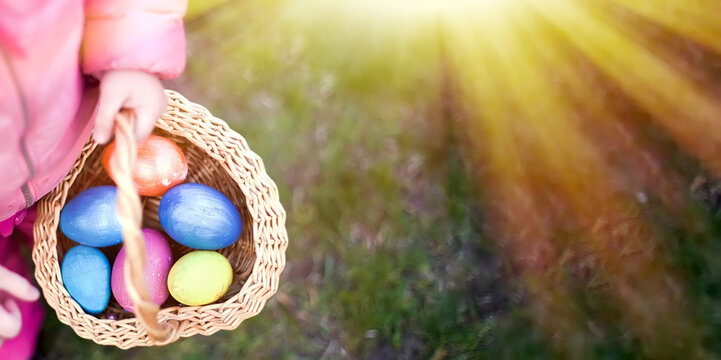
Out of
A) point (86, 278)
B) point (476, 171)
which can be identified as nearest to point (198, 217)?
point (86, 278)

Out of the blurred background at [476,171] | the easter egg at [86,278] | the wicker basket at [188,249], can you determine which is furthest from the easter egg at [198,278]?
the blurred background at [476,171]

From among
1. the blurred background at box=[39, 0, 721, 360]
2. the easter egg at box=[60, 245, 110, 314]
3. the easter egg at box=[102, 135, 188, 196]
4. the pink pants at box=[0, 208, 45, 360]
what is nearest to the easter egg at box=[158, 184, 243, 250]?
the easter egg at box=[102, 135, 188, 196]

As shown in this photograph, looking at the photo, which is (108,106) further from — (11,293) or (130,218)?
(11,293)

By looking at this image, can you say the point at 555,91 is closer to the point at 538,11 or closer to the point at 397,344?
the point at 538,11

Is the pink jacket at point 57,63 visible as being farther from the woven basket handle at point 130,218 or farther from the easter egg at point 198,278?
the easter egg at point 198,278

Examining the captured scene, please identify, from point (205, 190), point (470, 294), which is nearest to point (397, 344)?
point (470, 294)

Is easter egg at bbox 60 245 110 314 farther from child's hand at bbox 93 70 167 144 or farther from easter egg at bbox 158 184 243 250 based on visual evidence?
child's hand at bbox 93 70 167 144
